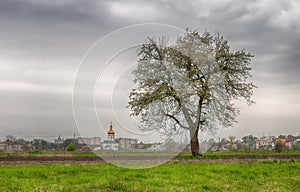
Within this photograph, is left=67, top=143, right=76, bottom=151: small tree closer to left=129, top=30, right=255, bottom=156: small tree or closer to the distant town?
the distant town

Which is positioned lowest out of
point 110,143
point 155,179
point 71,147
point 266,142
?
point 155,179

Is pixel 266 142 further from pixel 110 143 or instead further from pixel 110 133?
pixel 110 133

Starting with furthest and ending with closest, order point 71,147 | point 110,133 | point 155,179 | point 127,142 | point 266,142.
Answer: point 266,142 → point 71,147 → point 127,142 → point 110,133 → point 155,179

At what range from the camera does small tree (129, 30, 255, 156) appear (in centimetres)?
2884

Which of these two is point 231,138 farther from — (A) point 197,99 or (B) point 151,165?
(B) point 151,165

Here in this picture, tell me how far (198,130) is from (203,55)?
5937 millimetres

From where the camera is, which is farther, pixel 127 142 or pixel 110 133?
pixel 127 142

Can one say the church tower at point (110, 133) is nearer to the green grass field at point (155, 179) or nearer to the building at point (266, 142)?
the green grass field at point (155, 179)

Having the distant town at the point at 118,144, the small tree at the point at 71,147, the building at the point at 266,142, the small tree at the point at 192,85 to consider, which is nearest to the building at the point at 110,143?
the distant town at the point at 118,144

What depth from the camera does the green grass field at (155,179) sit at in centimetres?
1360

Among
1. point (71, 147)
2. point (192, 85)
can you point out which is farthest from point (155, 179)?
point (71, 147)

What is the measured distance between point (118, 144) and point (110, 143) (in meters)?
0.39

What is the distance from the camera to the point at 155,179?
50.1ft

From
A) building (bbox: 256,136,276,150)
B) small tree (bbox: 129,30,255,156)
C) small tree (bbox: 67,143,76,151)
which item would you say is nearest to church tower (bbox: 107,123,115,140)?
small tree (bbox: 129,30,255,156)
